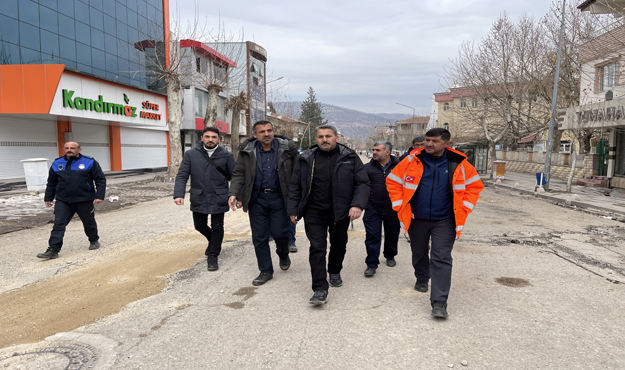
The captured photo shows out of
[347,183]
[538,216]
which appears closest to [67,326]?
[347,183]

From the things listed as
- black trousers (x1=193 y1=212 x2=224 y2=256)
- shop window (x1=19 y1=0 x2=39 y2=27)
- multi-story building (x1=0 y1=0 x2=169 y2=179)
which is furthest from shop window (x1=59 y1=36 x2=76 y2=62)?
black trousers (x1=193 y1=212 x2=224 y2=256)

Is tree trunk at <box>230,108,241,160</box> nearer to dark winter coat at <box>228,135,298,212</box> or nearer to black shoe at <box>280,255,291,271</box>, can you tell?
black shoe at <box>280,255,291,271</box>

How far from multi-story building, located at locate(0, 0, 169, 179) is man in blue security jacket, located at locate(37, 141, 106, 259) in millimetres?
13725

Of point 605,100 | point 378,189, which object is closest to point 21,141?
point 378,189

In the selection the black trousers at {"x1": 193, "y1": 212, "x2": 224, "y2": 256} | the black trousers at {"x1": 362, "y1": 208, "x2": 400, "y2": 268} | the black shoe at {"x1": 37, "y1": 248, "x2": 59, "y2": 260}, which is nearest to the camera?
the black trousers at {"x1": 362, "y1": 208, "x2": 400, "y2": 268}

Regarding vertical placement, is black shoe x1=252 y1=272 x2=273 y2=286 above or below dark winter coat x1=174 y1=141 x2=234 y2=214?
below

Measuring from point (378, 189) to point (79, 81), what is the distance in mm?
19069

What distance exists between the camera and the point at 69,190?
6.11m

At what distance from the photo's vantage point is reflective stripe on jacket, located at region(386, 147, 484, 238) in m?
3.81

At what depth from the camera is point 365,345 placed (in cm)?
317

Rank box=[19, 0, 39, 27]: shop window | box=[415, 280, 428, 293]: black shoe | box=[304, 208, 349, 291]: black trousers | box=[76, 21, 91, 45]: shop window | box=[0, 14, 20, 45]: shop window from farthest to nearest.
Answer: box=[76, 21, 91, 45]: shop window, box=[19, 0, 39, 27]: shop window, box=[0, 14, 20, 45]: shop window, box=[415, 280, 428, 293]: black shoe, box=[304, 208, 349, 291]: black trousers

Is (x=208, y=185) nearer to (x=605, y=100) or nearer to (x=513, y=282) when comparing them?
(x=513, y=282)

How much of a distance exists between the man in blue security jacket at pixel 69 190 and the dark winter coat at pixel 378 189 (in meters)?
4.16

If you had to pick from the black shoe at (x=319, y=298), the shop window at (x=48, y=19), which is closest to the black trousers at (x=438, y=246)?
the black shoe at (x=319, y=298)
